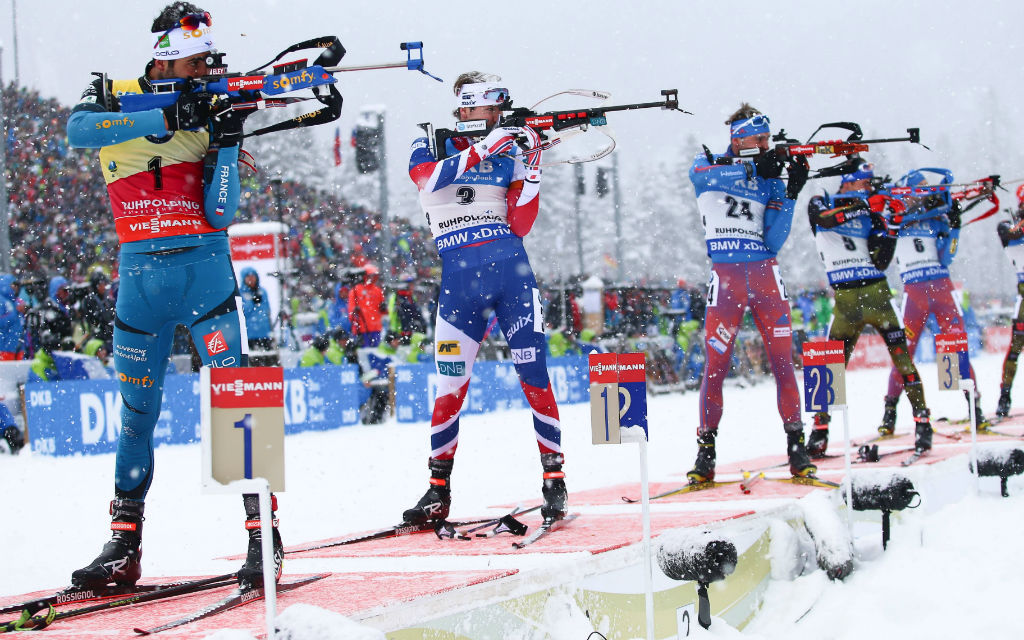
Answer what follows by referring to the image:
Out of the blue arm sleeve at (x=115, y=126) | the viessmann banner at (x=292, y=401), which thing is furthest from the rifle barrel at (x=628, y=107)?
the viessmann banner at (x=292, y=401)

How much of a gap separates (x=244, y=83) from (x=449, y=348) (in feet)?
5.79

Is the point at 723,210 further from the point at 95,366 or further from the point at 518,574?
the point at 95,366

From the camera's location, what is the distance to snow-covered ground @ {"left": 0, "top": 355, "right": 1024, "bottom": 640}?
148 inches

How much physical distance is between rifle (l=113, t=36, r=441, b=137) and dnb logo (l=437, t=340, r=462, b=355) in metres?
1.45

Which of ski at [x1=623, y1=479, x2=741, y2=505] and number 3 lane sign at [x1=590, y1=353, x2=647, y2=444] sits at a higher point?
number 3 lane sign at [x1=590, y1=353, x2=647, y2=444]

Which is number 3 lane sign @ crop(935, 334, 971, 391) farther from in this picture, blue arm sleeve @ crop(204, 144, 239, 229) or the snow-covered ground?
blue arm sleeve @ crop(204, 144, 239, 229)

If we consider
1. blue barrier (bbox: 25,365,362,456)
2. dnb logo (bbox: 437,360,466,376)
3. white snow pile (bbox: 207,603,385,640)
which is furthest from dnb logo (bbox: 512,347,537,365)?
blue barrier (bbox: 25,365,362,456)

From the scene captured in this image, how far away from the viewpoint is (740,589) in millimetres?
3744

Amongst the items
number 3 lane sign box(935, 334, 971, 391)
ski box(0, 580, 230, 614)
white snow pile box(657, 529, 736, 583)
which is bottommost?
ski box(0, 580, 230, 614)

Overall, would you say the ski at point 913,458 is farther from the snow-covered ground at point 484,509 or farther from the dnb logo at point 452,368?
the dnb logo at point 452,368

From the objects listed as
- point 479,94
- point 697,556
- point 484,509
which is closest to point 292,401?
point 484,509

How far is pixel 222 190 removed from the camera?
11.4 feet

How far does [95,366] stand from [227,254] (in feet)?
28.8

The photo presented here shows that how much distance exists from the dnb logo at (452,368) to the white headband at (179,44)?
1.94 meters
